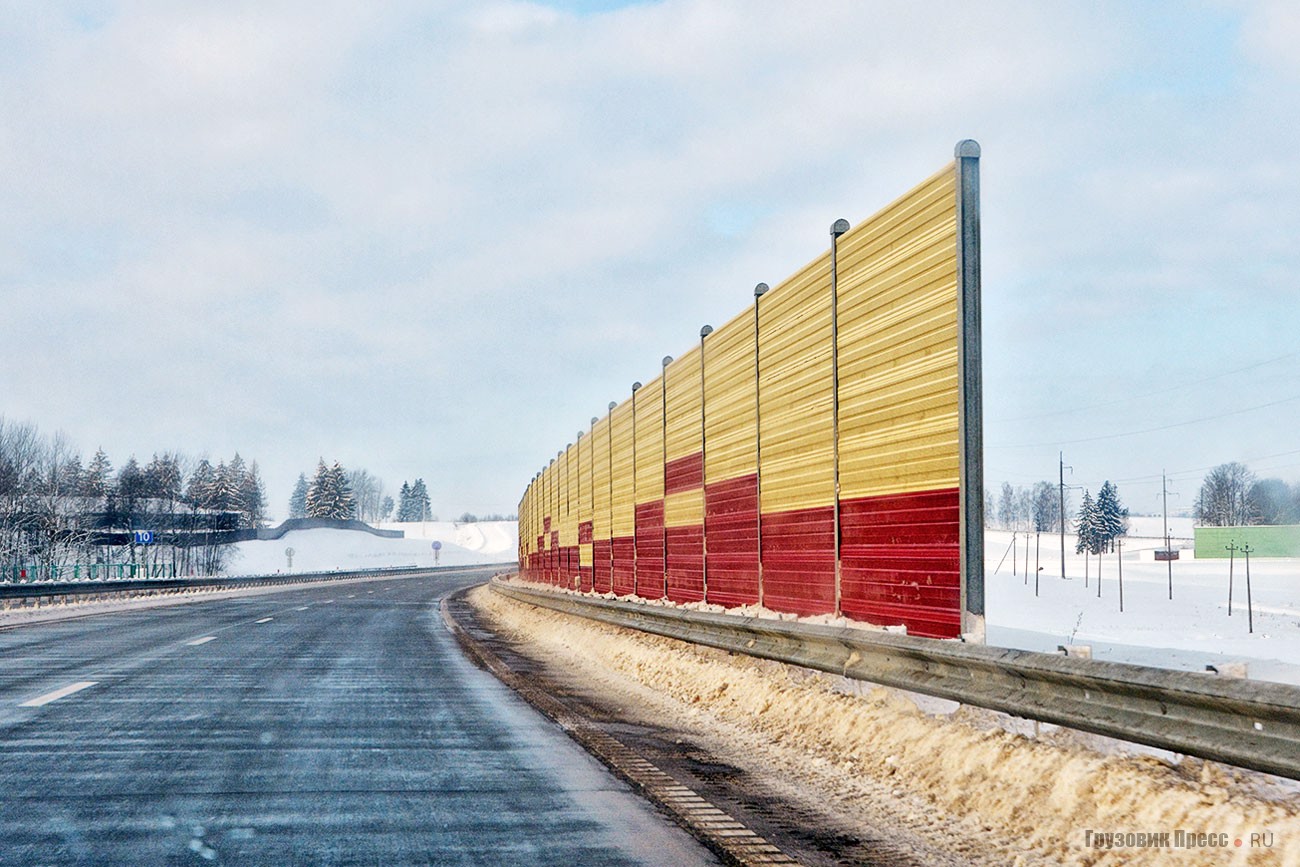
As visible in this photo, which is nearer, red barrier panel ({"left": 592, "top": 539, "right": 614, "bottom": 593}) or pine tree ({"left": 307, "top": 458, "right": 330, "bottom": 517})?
red barrier panel ({"left": 592, "top": 539, "right": 614, "bottom": 593})

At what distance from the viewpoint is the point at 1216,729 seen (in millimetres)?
4602

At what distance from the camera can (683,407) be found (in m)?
17.4

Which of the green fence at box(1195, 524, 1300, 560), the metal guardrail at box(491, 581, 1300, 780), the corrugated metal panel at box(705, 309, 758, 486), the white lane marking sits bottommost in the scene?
the green fence at box(1195, 524, 1300, 560)

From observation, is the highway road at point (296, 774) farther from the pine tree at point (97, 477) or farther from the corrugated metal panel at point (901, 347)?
the pine tree at point (97, 477)

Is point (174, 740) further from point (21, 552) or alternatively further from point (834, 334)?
point (21, 552)

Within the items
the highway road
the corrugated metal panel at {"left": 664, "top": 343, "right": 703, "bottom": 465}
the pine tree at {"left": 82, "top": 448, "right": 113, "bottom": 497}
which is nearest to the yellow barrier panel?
the corrugated metal panel at {"left": 664, "top": 343, "right": 703, "bottom": 465}

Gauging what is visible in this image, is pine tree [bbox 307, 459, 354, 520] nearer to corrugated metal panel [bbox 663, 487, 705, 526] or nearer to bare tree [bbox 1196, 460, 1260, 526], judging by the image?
bare tree [bbox 1196, 460, 1260, 526]

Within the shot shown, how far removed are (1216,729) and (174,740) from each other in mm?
6833

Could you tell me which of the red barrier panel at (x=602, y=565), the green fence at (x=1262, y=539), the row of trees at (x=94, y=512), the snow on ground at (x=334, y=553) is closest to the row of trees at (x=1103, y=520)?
the green fence at (x=1262, y=539)

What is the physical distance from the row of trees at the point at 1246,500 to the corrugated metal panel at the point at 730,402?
174m

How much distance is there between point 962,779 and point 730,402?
8.89m

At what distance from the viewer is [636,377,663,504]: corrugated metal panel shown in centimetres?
1900

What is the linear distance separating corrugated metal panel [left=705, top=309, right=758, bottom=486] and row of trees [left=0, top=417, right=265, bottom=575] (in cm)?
6008

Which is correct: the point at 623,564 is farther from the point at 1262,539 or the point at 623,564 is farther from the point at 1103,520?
the point at 1103,520
